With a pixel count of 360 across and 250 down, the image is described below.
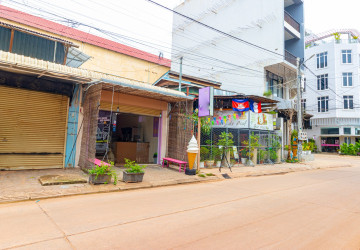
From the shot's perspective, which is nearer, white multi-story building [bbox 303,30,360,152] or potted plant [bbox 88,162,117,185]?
potted plant [bbox 88,162,117,185]

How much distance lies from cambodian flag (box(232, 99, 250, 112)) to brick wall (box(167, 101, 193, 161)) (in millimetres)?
5514

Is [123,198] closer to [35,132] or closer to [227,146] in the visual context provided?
[35,132]

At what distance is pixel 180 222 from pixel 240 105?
42.0 feet

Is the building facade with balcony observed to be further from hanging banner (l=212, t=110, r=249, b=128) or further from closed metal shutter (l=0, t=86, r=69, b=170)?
closed metal shutter (l=0, t=86, r=69, b=170)

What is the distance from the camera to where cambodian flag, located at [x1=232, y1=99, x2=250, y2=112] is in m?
15.9

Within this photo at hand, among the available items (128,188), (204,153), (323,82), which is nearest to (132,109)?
(204,153)

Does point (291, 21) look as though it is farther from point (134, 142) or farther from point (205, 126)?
point (134, 142)

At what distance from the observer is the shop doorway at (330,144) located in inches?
1452

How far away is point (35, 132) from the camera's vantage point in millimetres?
9117

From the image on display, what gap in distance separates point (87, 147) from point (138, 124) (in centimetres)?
583

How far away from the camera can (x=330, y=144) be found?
37.4m

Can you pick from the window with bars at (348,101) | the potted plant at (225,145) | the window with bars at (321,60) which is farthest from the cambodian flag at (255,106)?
the window with bars at (321,60)

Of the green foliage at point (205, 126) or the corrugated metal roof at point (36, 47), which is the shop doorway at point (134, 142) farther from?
the corrugated metal roof at point (36, 47)

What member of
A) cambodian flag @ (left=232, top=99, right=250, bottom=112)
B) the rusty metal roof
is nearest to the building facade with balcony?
cambodian flag @ (left=232, top=99, right=250, bottom=112)
